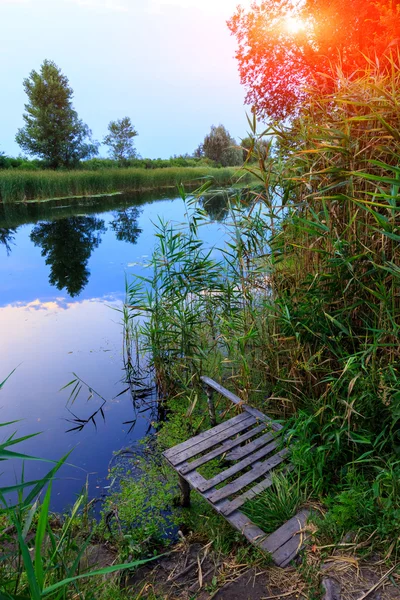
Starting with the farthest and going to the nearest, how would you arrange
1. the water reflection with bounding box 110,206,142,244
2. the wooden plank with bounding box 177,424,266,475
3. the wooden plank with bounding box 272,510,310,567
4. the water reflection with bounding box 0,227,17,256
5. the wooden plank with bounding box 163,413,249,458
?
the water reflection with bounding box 110,206,142,244 → the water reflection with bounding box 0,227,17,256 → the wooden plank with bounding box 163,413,249,458 → the wooden plank with bounding box 177,424,266,475 → the wooden plank with bounding box 272,510,310,567

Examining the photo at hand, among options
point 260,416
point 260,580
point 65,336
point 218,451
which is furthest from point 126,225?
point 260,580

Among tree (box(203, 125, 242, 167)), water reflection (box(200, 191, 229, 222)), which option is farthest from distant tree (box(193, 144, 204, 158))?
water reflection (box(200, 191, 229, 222))

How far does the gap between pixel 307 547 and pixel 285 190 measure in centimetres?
210

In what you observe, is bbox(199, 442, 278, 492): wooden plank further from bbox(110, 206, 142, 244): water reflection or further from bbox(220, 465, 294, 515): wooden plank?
bbox(110, 206, 142, 244): water reflection

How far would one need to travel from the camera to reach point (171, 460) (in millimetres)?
2582

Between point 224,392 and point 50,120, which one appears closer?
point 224,392

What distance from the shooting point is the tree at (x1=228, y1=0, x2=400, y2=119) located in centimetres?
758

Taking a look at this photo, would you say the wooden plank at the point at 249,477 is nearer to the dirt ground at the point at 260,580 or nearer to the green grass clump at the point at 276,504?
the green grass clump at the point at 276,504

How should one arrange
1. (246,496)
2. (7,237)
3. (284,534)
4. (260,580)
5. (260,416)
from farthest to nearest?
(7,237), (260,416), (246,496), (284,534), (260,580)

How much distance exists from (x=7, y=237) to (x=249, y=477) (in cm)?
1153

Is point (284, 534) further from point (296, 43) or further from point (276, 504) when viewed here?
point (296, 43)

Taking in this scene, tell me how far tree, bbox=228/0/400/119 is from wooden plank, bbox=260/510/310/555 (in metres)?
7.23

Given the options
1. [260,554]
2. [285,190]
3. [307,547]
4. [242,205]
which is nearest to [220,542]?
[260,554]

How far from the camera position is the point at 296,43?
952cm
